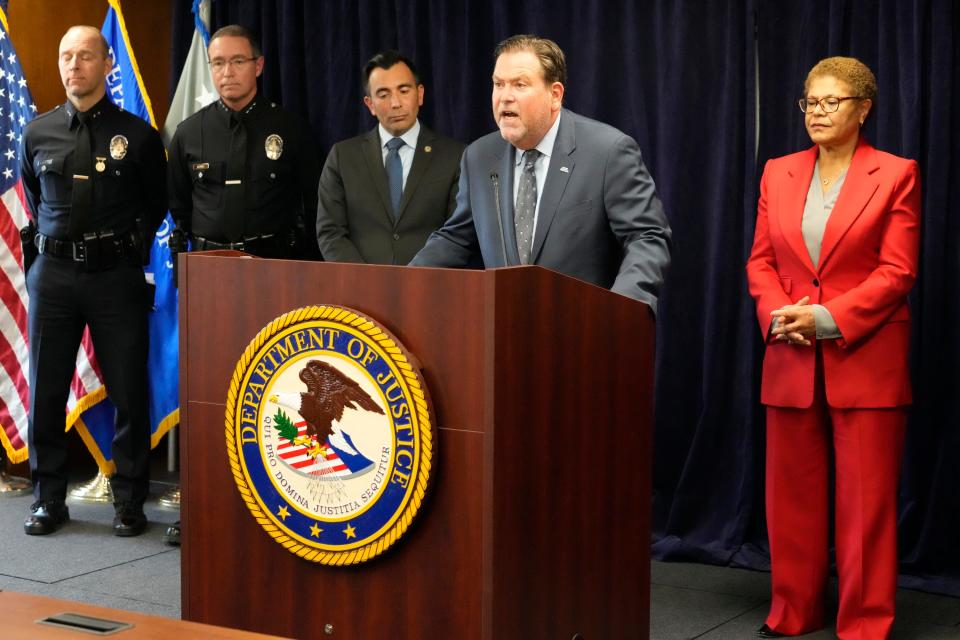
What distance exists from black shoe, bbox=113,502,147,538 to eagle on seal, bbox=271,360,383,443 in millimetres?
2868

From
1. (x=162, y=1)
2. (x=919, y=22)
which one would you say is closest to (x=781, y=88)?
(x=919, y=22)

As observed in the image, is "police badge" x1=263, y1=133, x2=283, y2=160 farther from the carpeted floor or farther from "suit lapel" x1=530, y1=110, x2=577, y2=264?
"suit lapel" x1=530, y1=110, x2=577, y2=264

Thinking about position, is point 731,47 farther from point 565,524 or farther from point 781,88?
point 565,524

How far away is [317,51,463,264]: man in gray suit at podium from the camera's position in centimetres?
435

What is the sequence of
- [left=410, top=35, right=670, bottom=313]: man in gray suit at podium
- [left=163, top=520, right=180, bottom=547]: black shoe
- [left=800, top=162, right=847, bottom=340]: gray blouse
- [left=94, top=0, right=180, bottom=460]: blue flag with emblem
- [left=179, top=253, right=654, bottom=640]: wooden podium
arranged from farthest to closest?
[left=94, top=0, right=180, bottom=460]: blue flag with emblem
[left=163, top=520, right=180, bottom=547]: black shoe
[left=800, top=162, right=847, bottom=340]: gray blouse
[left=410, top=35, right=670, bottom=313]: man in gray suit at podium
[left=179, top=253, right=654, bottom=640]: wooden podium

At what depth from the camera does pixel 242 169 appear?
4641mm

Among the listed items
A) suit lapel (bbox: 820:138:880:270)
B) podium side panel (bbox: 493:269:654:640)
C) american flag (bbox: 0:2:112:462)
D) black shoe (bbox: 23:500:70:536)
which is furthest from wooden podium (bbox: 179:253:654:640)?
american flag (bbox: 0:2:112:462)

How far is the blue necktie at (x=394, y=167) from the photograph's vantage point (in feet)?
14.5

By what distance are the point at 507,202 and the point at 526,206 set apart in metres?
0.04

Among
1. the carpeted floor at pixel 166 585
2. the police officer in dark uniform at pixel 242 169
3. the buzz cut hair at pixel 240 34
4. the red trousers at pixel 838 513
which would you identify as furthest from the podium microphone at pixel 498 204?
the buzz cut hair at pixel 240 34

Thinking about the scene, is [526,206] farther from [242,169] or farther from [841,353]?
[242,169]

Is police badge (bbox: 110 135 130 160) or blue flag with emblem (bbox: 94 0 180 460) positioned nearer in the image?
police badge (bbox: 110 135 130 160)

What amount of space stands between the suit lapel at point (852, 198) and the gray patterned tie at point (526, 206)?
43.6 inches

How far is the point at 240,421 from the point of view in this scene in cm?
214
